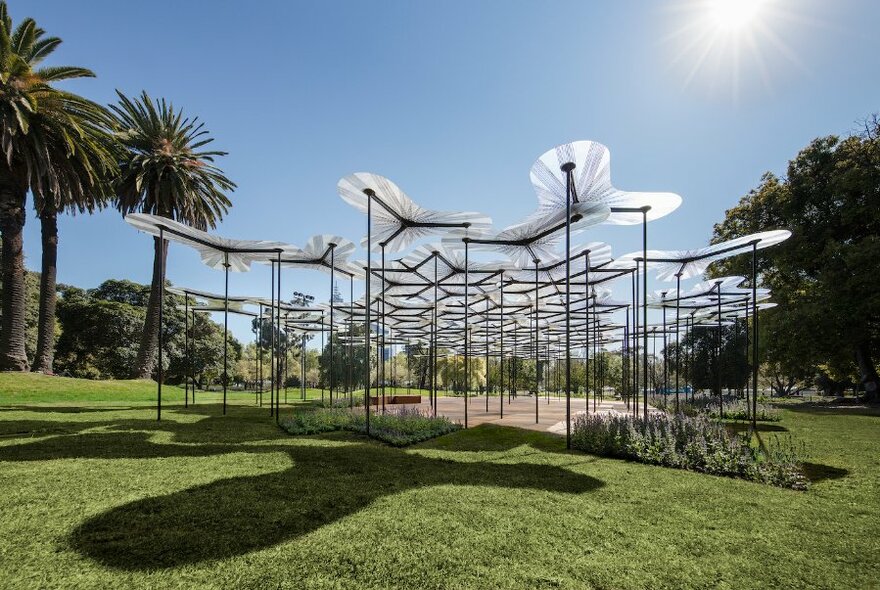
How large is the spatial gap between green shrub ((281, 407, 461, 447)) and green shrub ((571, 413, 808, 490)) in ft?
12.4

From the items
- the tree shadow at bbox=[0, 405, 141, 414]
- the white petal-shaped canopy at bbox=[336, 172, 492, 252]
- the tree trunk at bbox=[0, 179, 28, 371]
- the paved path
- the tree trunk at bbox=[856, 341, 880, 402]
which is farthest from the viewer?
the tree trunk at bbox=[856, 341, 880, 402]

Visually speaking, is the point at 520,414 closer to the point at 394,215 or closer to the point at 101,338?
the point at 394,215

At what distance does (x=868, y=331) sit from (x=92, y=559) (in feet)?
106

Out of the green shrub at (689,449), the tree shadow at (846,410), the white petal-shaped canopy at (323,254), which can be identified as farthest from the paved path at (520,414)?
the tree shadow at (846,410)

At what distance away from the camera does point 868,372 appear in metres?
24.7

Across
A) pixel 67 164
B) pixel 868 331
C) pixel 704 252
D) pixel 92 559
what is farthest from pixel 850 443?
pixel 67 164

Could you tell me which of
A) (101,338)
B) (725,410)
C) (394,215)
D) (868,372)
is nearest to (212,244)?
(394,215)

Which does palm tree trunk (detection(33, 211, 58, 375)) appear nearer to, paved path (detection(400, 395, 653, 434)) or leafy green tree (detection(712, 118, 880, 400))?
paved path (detection(400, 395, 653, 434))

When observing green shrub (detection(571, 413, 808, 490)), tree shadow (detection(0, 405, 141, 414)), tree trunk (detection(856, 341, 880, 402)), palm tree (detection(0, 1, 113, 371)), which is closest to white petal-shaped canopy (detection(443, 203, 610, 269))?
green shrub (detection(571, 413, 808, 490))

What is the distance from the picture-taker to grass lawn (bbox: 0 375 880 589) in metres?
3.33

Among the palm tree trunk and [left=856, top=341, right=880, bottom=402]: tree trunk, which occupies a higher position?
the palm tree trunk

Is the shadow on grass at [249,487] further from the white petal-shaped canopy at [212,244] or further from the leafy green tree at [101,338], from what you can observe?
the leafy green tree at [101,338]

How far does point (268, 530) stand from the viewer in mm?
4094

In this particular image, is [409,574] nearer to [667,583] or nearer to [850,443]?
[667,583]
